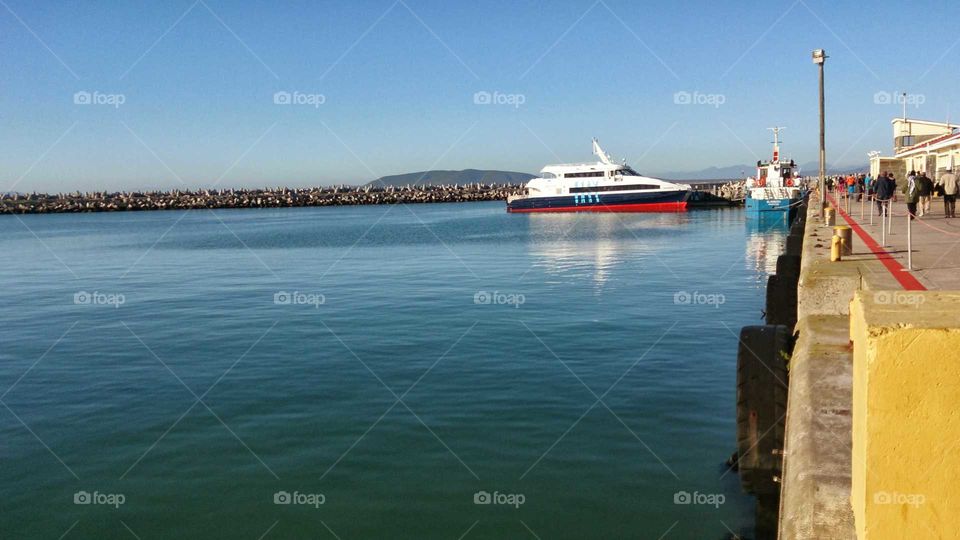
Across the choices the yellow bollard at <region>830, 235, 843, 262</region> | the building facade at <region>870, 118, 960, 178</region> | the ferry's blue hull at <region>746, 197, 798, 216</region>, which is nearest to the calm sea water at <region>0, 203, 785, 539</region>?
the yellow bollard at <region>830, 235, 843, 262</region>

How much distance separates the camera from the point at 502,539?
7930 mm

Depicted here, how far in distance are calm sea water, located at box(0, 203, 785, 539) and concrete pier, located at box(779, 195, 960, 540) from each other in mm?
2675

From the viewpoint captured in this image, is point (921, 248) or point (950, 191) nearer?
point (921, 248)

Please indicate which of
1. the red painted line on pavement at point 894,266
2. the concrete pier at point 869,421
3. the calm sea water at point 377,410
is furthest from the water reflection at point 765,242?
the concrete pier at point 869,421

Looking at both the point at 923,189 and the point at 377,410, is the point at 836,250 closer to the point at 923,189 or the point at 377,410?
the point at 377,410

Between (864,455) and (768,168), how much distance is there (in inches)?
2343

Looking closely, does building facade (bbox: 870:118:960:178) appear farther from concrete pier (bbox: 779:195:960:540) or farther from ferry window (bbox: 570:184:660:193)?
ferry window (bbox: 570:184:660:193)

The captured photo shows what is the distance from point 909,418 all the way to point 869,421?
0.13m

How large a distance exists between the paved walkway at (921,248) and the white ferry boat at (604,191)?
62819 millimetres

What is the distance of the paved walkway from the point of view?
1003 cm

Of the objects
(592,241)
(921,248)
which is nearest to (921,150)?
(921,248)

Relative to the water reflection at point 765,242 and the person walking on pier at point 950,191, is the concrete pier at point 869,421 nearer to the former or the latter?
the person walking on pier at point 950,191

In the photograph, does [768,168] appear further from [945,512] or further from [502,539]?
[945,512]

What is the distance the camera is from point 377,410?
12.0m
